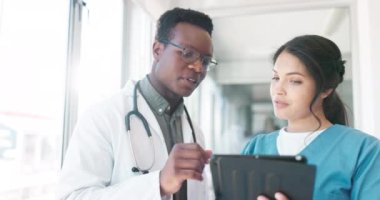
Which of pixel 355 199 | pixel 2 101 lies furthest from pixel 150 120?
pixel 355 199

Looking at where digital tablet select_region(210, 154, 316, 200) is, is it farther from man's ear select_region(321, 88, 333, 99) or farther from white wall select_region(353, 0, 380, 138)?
white wall select_region(353, 0, 380, 138)

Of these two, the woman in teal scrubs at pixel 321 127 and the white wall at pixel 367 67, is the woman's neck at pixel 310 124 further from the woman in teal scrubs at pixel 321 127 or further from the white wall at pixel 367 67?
the white wall at pixel 367 67

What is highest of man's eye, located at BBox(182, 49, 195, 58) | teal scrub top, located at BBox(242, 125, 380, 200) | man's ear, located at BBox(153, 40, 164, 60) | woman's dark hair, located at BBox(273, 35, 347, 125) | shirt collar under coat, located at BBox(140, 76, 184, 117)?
man's ear, located at BBox(153, 40, 164, 60)

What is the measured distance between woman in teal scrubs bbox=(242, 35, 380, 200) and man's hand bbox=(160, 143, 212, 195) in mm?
345

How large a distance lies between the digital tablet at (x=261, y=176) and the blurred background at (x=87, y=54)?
0.66 m

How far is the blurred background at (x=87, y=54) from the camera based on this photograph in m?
1.25

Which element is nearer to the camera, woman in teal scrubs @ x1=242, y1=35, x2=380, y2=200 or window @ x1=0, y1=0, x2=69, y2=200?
woman in teal scrubs @ x1=242, y1=35, x2=380, y2=200

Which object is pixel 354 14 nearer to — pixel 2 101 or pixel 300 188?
pixel 300 188

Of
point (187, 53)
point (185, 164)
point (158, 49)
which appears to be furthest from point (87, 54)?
point (185, 164)

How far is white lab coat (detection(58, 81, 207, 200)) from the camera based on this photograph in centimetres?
87

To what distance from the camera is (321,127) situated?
3.35 ft

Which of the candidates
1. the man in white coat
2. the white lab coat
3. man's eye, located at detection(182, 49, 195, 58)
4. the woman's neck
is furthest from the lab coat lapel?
the woman's neck

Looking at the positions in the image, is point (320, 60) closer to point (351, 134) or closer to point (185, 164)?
point (351, 134)

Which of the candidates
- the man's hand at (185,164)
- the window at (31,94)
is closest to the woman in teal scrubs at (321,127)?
A: the man's hand at (185,164)
